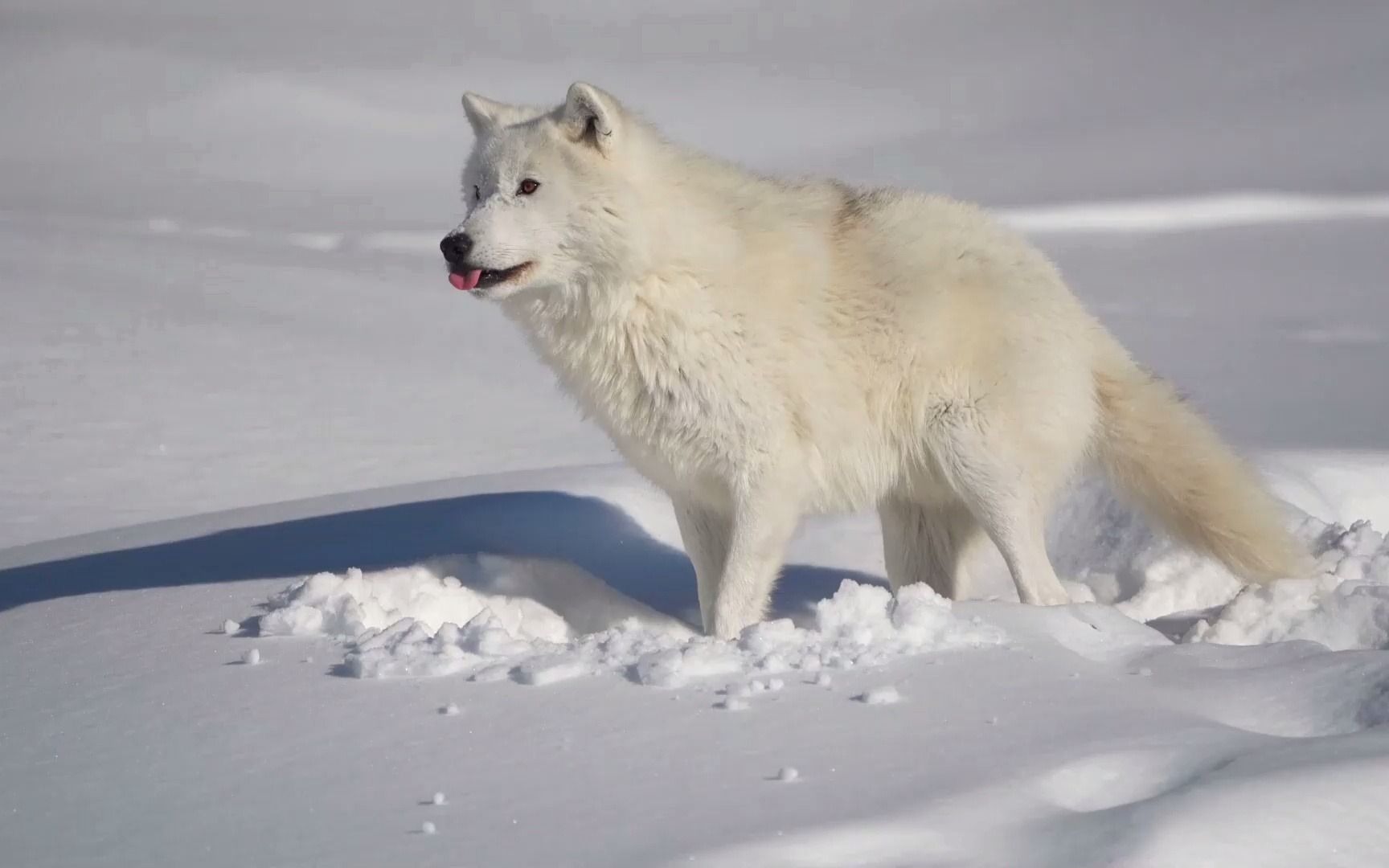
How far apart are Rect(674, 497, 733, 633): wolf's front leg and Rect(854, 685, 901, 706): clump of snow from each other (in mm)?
1580

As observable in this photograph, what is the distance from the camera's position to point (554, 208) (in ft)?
13.8

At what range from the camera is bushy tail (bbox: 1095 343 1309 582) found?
446 cm

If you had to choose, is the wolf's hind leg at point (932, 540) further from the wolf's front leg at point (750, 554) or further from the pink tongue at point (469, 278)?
the pink tongue at point (469, 278)

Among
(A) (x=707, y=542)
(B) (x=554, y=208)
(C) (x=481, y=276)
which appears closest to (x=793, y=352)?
(A) (x=707, y=542)

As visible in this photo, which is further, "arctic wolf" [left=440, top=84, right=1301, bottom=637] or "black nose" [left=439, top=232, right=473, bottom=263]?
"arctic wolf" [left=440, top=84, right=1301, bottom=637]

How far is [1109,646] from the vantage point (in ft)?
11.6

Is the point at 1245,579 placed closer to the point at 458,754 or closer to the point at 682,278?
the point at 682,278

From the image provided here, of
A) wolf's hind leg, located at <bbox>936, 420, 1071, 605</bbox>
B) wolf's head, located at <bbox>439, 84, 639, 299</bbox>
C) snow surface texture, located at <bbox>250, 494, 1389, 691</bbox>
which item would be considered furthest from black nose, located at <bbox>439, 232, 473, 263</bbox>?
wolf's hind leg, located at <bbox>936, 420, 1071, 605</bbox>

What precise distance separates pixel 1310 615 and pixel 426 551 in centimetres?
287

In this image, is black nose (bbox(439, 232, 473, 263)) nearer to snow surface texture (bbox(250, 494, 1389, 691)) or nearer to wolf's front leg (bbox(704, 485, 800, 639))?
snow surface texture (bbox(250, 494, 1389, 691))

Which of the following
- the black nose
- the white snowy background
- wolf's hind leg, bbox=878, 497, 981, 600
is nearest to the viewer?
the white snowy background

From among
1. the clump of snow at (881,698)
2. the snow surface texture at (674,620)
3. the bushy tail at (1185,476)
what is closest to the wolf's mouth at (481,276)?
the snow surface texture at (674,620)

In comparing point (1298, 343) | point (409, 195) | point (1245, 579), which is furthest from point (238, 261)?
point (1245, 579)

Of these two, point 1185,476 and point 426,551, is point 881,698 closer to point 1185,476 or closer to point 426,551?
point 1185,476
